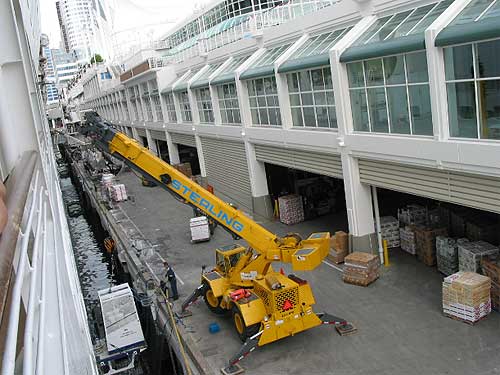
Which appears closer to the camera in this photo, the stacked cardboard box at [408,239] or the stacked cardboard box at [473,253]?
the stacked cardboard box at [473,253]

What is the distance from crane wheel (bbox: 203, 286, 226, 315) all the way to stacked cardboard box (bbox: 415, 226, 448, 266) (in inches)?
286

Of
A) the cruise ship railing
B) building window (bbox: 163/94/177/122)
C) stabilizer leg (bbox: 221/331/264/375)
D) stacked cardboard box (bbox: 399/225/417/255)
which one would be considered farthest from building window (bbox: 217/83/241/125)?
the cruise ship railing

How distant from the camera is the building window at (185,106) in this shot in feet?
117

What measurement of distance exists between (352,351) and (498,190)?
207 inches

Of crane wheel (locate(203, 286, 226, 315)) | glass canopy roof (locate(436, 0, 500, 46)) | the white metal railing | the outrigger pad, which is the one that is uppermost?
the white metal railing

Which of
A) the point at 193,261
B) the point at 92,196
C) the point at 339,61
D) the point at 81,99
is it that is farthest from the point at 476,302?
the point at 81,99

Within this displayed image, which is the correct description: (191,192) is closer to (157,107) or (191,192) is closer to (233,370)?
(233,370)

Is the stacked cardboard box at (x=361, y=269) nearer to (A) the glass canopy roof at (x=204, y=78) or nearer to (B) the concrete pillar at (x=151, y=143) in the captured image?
(A) the glass canopy roof at (x=204, y=78)

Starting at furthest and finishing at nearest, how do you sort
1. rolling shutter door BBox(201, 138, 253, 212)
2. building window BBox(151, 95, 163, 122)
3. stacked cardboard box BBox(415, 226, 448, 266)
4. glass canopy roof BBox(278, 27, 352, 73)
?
building window BBox(151, 95, 163, 122) < rolling shutter door BBox(201, 138, 253, 212) < glass canopy roof BBox(278, 27, 352, 73) < stacked cardboard box BBox(415, 226, 448, 266)

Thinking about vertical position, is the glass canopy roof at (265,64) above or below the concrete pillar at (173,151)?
above

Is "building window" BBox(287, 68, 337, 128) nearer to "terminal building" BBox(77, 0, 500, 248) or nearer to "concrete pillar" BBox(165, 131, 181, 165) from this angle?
"terminal building" BBox(77, 0, 500, 248)

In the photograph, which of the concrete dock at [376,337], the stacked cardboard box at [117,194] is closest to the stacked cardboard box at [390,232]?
the concrete dock at [376,337]

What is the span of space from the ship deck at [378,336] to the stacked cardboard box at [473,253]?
1.10m

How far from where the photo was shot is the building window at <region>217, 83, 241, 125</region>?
26.9 metres
